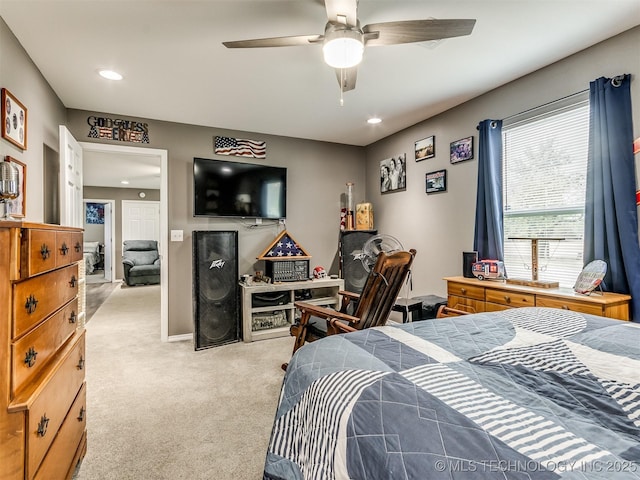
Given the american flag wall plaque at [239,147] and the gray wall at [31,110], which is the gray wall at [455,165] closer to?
the american flag wall plaque at [239,147]

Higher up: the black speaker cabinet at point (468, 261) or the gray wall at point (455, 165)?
the gray wall at point (455, 165)

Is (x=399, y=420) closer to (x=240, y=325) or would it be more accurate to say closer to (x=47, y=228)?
(x=47, y=228)

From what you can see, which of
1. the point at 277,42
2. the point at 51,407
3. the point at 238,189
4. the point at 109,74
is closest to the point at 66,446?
the point at 51,407

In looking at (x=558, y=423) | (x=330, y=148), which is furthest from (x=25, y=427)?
(x=330, y=148)

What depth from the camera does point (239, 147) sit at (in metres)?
4.11

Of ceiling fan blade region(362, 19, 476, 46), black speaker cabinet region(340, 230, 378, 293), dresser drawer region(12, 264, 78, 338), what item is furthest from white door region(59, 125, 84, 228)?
black speaker cabinet region(340, 230, 378, 293)

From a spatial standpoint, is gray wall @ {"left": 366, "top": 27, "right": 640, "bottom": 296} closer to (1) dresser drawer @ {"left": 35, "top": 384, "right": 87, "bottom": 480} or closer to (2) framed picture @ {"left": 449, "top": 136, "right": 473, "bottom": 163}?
(2) framed picture @ {"left": 449, "top": 136, "right": 473, "bottom": 163}

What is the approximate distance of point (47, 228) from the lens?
123cm

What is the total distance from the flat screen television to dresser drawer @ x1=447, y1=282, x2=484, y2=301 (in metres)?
2.26

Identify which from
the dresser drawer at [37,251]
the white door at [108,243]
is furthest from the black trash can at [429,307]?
the white door at [108,243]

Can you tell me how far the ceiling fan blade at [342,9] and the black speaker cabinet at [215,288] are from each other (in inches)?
99.4

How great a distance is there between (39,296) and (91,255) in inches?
362

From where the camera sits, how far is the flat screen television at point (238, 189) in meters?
3.82

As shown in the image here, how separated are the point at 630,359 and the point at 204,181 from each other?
12.4 ft
